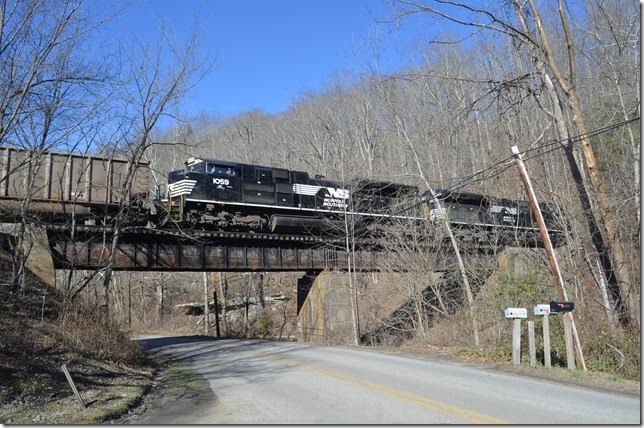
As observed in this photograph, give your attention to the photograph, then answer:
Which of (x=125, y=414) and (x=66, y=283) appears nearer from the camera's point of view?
(x=125, y=414)

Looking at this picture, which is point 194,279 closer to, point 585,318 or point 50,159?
point 50,159

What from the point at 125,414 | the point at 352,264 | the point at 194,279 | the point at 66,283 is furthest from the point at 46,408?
the point at 194,279

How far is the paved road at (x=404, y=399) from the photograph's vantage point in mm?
7402

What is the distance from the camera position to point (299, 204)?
101 ft

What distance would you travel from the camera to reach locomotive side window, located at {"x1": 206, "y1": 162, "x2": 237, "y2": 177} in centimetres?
2827

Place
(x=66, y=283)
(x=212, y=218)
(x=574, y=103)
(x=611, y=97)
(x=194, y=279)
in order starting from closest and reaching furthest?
(x=574, y=103) → (x=66, y=283) → (x=611, y=97) → (x=212, y=218) → (x=194, y=279)

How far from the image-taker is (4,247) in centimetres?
1938

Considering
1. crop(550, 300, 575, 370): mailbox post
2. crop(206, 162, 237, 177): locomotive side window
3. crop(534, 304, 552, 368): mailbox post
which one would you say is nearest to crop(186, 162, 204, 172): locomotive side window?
crop(206, 162, 237, 177): locomotive side window

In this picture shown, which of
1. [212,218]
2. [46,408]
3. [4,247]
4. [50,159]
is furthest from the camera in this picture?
[212,218]

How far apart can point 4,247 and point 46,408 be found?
12.9m

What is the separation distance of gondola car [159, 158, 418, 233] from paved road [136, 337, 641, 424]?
14.6 meters

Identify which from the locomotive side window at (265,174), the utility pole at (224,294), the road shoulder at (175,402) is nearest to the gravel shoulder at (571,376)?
the road shoulder at (175,402)

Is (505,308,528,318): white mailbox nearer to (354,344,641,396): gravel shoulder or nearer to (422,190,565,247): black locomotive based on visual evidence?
(354,344,641,396): gravel shoulder

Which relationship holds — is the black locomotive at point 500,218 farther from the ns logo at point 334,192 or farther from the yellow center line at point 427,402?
the yellow center line at point 427,402
